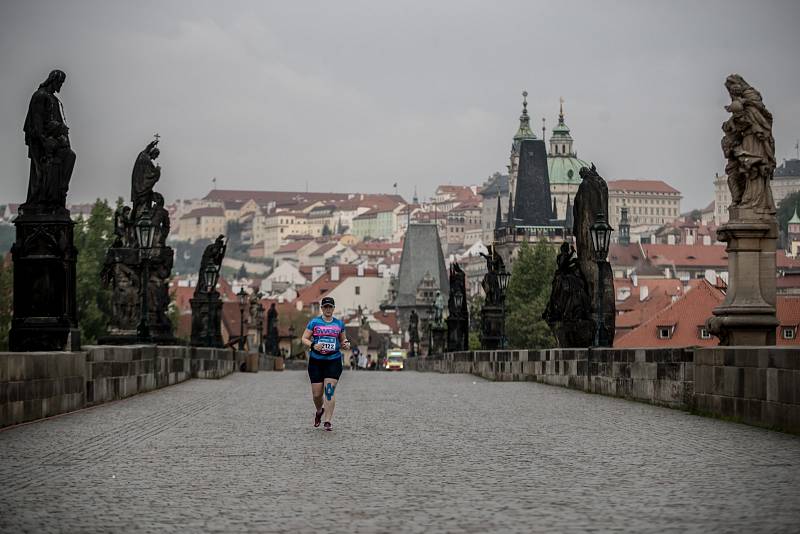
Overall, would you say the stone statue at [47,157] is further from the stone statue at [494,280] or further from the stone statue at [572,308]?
the stone statue at [494,280]

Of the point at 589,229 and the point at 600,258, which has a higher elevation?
the point at 589,229

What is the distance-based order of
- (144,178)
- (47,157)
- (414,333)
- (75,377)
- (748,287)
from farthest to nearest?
(414,333), (144,178), (47,157), (75,377), (748,287)

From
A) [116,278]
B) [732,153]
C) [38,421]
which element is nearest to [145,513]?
[38,421]

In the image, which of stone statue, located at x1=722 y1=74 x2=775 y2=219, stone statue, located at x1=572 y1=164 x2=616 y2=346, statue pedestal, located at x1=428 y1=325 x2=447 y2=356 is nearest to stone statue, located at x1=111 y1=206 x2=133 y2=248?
stone statue, located at x1=572 y1=164 x2=616 y2=346

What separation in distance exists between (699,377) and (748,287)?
1677mm

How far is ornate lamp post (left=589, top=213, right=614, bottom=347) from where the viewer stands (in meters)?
28.8

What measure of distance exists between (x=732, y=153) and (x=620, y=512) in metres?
11.1

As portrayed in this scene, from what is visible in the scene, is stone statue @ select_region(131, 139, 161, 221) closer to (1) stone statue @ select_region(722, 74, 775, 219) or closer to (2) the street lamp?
(2) the street lamp

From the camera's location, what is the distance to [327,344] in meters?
17.1

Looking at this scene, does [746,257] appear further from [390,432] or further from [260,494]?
[260,494]

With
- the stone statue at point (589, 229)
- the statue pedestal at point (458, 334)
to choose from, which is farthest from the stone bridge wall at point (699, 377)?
the statue pedestal at point (458, 334)

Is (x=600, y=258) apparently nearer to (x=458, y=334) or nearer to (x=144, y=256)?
(x=144, y=256)

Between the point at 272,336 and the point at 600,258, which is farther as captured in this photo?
the point at 272,336

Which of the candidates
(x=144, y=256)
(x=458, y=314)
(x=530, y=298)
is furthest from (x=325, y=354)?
(x=530, y=298)
